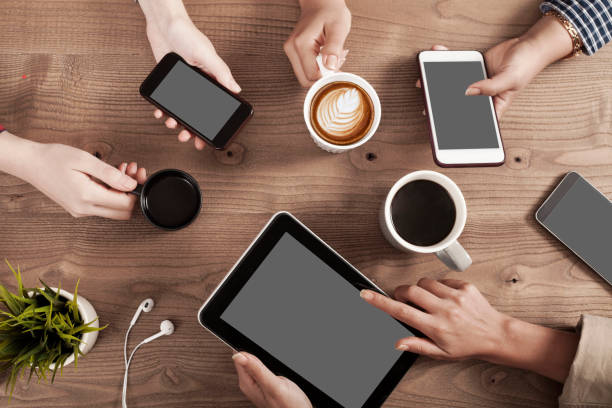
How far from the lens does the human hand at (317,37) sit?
72 centimetres

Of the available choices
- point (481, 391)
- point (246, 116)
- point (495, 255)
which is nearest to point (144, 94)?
point (246, 116)

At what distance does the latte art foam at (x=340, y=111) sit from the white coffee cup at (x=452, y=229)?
13 cm

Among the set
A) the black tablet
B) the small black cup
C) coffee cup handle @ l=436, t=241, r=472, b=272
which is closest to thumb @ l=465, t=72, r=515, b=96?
coffee cup handle @ l=436, t=241, r=472, b=272

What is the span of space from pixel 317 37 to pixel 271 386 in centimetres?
66

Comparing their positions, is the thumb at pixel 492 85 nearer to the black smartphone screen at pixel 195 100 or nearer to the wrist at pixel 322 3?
the wrist at pixel 322 3

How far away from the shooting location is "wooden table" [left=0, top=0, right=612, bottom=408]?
751mm

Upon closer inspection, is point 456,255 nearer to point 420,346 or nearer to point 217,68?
point 420,346

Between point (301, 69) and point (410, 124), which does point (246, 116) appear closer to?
point (301, 69)

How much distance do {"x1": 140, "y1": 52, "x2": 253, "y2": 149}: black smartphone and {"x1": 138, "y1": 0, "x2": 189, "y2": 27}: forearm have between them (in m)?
0.08

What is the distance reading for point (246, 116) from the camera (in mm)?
727

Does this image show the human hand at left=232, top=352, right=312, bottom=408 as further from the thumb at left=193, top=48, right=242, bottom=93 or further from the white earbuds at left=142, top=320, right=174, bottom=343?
the thumb at left=193, top=48, right=242, bottom=93

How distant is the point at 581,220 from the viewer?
78 cm

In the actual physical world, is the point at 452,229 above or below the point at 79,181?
above

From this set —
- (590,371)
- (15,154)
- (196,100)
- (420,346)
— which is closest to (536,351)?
(590,371)
